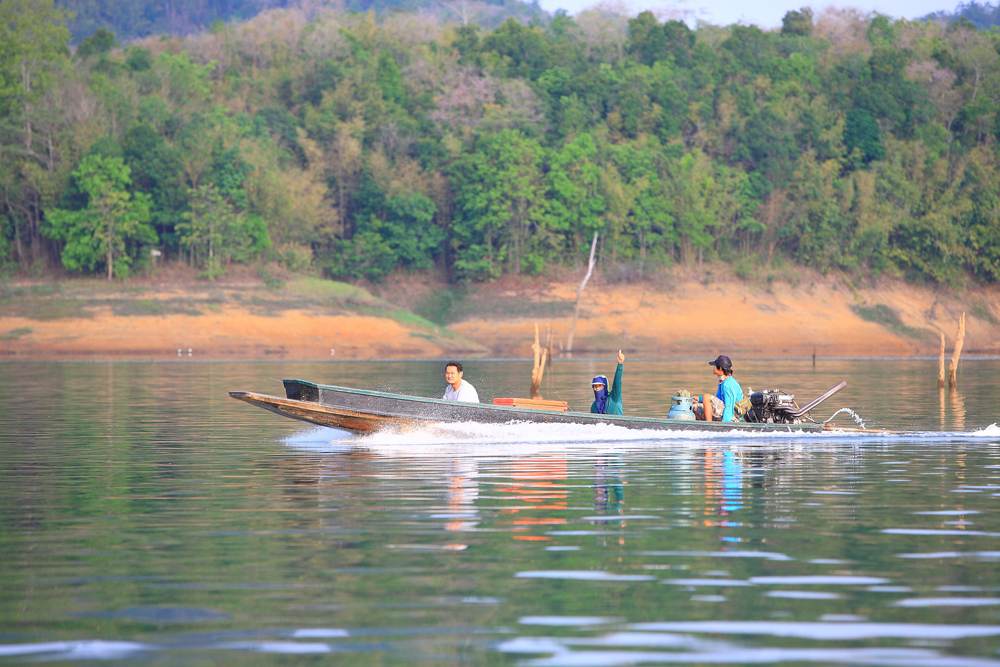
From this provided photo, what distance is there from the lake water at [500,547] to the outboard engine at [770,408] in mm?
563

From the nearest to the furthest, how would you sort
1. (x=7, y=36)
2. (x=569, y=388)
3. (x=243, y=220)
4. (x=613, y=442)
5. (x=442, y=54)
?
(x=613, y=442) < (x=569, y=388) < (x=243, y=220) < (x=7, y=36) < (x=442, y=54)

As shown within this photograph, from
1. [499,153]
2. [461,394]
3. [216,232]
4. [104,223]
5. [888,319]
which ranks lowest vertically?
[461,394]

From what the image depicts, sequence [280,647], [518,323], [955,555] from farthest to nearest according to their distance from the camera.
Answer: [518,323]
[955,555]
[280,647]

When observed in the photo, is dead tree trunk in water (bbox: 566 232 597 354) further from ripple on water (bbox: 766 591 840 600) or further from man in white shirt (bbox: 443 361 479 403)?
ripple on water (bbox: 766 591 840 600)

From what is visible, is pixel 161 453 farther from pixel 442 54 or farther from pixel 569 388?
pixel 442 54

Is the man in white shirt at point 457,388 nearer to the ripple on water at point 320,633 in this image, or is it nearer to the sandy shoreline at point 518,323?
the ripple on water at point 320,633

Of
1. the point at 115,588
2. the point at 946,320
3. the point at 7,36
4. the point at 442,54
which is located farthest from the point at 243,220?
the point at 115,588

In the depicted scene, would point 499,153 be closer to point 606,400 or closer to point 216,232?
point 216,232

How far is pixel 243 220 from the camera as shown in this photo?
93.7 m

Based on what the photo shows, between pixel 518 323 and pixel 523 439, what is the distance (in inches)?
2499

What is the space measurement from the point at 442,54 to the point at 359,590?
104669mm

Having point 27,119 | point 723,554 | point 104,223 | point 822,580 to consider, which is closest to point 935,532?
point 723,554

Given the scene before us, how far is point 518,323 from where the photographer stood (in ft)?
303

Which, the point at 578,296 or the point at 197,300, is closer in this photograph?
the point at 197,300
